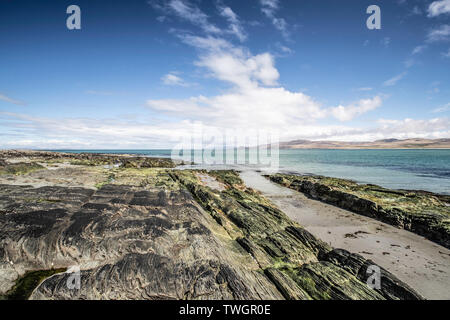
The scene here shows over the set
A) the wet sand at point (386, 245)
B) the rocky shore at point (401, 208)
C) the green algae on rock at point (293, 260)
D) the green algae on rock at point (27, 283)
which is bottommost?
the wet sand at point (386, 245)

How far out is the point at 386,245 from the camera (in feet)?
36.8

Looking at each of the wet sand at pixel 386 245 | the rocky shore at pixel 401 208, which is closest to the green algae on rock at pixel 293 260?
the wet sand at pixel 386 245

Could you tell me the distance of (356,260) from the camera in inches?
294

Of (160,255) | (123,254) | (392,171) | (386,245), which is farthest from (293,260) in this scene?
(392,171)

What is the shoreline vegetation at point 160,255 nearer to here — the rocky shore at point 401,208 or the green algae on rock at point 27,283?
the green algae on rock at point 27,283

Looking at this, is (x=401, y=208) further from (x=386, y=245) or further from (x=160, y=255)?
(x=160, y=255)

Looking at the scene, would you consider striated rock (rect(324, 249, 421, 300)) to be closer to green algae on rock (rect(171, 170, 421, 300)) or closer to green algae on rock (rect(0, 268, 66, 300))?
green algae on rock (rect(171, 170, 421, 300))

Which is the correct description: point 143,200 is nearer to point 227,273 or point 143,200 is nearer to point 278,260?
point 227,273

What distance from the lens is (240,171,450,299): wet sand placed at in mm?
8312

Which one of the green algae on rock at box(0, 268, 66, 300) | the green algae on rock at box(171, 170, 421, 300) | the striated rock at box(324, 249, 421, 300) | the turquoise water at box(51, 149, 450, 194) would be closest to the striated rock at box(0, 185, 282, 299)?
the green algae on rock at box(0, 268, 66, 300)

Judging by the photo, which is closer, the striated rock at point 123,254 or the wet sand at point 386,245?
the striated rock at point 123,254

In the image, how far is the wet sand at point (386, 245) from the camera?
8.31 meters

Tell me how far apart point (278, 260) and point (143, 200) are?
7923 mm

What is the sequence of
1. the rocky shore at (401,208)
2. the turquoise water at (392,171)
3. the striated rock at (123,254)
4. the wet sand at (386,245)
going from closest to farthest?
the striated rock at (123,254)
the wet sand at (386,245)
the rocky shore at (401,208)
the turquoise water at (392,171)
